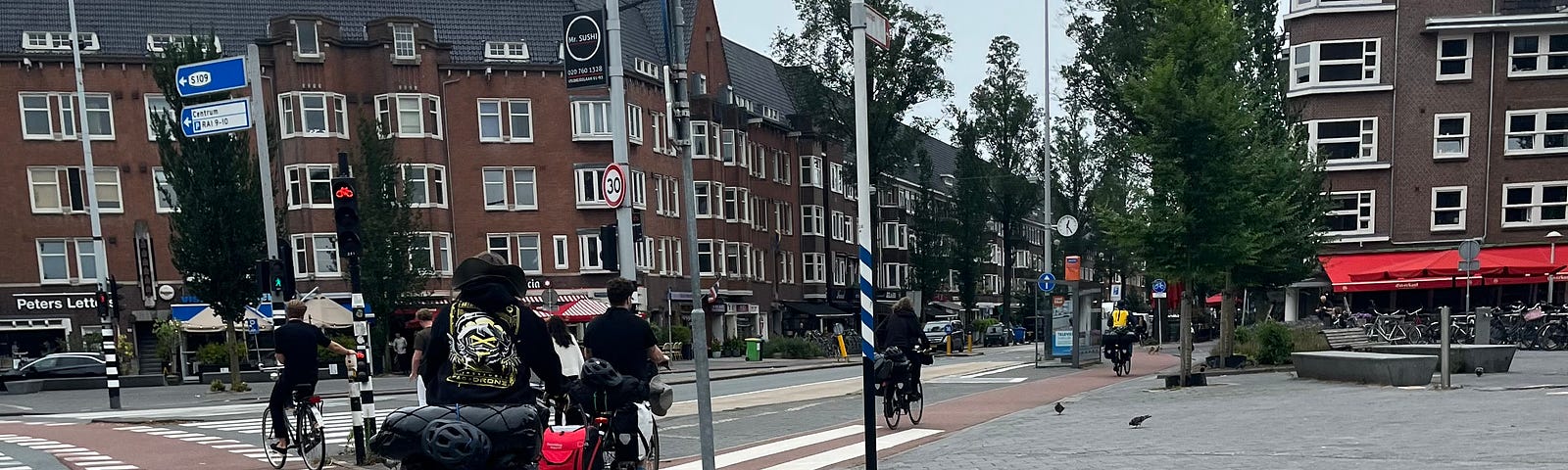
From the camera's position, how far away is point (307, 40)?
40.1 meters

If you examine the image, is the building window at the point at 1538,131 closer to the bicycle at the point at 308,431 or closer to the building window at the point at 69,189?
the bicycle at the point at 308,431

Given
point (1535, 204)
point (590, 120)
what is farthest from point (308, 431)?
point (1535, 204)

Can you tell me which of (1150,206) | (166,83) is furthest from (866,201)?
(166,83)

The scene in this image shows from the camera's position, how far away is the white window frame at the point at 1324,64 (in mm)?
35812

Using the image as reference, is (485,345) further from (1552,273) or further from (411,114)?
(411,114)

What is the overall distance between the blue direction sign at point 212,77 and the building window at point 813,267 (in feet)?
153

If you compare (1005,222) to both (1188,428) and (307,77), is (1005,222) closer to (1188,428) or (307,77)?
(307,77)

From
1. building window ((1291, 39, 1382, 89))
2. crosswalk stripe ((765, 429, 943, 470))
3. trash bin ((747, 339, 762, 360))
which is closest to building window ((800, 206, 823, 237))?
trash bin ((747, 339, 762, 360))

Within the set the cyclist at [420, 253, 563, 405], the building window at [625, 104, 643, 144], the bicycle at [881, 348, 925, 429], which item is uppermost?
the building window at [625, 104, 643, 144]

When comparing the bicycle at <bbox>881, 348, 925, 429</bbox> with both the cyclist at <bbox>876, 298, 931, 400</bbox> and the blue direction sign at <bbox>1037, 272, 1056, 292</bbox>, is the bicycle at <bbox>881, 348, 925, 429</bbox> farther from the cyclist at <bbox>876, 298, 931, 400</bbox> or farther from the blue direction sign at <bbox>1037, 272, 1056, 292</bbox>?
the blue direction sign at <bbox>1037, 272, 1056, 292</bbox>

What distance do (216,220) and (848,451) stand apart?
25.1 m

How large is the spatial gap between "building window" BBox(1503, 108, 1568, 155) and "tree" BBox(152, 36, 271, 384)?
120ft

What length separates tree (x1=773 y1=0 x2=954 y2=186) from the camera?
161 ft

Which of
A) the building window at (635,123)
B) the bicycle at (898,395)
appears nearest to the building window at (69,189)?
the building window at (635,123)
